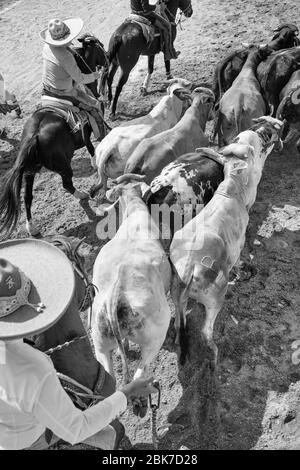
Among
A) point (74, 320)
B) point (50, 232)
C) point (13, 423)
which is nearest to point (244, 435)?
point (74, 320)

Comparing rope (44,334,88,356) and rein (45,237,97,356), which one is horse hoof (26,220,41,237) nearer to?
rein (45,237,97,356)

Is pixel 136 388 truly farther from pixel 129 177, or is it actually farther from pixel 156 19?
pixel 156 19

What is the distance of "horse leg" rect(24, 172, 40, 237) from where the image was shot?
6.03 meters

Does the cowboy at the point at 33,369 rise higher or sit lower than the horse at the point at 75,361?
higher

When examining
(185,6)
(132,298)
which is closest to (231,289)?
(132,298)

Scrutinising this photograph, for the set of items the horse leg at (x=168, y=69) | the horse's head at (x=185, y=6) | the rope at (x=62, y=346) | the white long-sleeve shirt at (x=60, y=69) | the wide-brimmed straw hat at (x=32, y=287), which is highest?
the wide-brimmed straw hat at (x=32, y=287)

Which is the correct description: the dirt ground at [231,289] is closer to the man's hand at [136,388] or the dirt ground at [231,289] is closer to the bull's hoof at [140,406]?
the bull's hoof at [140,406]

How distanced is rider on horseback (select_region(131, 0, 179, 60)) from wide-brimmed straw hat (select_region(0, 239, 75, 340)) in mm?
6340

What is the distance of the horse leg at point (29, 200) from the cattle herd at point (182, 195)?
74 centimetres

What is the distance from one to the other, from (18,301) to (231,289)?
3196mm

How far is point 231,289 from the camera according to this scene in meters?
5.25

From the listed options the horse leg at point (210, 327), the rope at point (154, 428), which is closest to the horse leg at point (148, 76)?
the horse leg at point (210, 327)

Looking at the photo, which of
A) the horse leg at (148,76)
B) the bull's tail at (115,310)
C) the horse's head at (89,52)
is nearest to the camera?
the bull's tail at (115,310)

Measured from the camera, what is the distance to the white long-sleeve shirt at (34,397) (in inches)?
92.6
